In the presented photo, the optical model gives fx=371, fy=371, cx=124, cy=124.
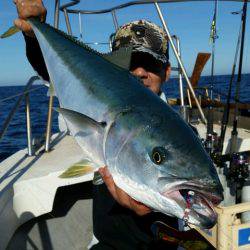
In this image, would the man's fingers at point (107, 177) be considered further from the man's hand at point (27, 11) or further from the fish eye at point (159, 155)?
the man's hand at point (27, 11)

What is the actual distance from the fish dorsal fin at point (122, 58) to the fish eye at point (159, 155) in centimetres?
66

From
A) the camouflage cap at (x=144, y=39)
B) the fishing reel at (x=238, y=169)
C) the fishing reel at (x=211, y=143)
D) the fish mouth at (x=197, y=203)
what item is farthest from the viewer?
the fishing reel at (x=211, y=143)

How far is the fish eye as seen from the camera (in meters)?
1.55

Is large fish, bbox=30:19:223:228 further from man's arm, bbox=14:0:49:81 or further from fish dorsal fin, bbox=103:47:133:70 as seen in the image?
man's arm, bbox=14:0:49:81

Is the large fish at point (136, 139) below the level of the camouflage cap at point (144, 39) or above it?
below

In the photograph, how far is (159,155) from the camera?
1.56m

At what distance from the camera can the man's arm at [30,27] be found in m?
2.44

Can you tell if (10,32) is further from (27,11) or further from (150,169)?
(150,169)

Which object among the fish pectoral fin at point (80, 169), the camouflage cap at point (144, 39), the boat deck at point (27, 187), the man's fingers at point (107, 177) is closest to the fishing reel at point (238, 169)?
the boat deck at point (27, 187)

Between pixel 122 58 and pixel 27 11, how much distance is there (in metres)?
0.81

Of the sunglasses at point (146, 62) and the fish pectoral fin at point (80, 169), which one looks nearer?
the fish pectoral fin at point (80, 169)

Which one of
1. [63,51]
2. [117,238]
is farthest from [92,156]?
[117,238]

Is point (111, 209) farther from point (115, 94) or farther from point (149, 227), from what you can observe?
point (115, 94)

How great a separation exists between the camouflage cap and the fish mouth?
4.18ft
